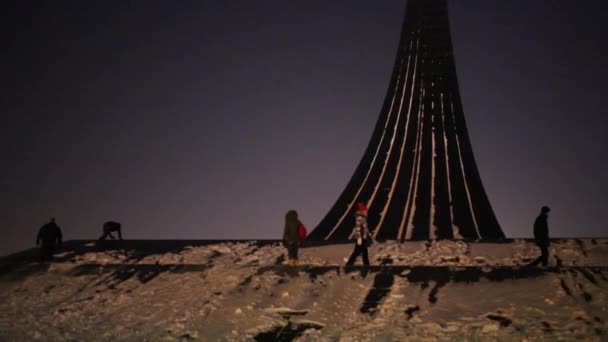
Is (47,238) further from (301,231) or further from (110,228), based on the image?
(301,231)

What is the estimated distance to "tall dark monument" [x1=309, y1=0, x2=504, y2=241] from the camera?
16750 millimetres

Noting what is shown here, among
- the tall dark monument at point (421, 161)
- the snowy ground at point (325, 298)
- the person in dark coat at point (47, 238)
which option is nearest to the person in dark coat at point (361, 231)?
the snowy ground at point (325, 298)

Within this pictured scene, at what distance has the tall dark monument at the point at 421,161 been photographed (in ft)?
55.0

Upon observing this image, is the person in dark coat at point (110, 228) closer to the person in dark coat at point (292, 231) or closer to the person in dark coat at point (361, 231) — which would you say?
the person in dark coat at point (292, 231)

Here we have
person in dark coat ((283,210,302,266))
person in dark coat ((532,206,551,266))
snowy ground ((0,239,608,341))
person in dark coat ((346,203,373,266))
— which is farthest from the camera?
person in dark coat ((283,210,302,266))

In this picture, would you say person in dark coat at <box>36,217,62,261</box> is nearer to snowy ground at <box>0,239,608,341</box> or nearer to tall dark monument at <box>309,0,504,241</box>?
snowy ground at <box>0,239,608,341</box>

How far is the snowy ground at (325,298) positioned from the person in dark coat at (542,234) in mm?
316

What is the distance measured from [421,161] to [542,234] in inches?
379

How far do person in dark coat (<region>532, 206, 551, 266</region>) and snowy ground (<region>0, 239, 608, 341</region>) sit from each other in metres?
0.32

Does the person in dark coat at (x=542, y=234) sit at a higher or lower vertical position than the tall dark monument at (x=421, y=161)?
lower

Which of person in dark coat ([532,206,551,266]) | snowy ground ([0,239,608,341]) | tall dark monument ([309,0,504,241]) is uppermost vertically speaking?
tall dark monument ([309,0,504,241])

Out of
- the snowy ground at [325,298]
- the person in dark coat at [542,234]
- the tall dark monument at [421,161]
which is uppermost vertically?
the tall dark monument at [421,161]

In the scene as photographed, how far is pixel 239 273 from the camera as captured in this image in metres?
9.61

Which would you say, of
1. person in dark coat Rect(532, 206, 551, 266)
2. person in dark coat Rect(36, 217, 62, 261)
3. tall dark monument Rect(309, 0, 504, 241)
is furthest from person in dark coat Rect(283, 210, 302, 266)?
tall dark monument Rect(309, 0, 504, 241)
